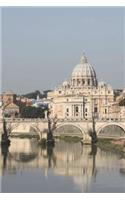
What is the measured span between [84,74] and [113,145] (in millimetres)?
10968

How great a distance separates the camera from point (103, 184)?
7.22 m

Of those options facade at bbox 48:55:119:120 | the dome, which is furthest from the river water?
the dome

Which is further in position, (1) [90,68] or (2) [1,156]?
(1) [90,68]

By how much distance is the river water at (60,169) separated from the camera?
7.11 metres

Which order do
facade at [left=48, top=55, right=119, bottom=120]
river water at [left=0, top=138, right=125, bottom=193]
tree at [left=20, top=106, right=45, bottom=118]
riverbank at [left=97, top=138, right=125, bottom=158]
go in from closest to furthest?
river water at [left=0, top=138, right=125, bottom=193] → riverbank at [left=97, top=138, right=125, bottom=158] → tree at [left=20, top=106, right=45, bottom=118] → facade at [left=48, top=55, right=119, bottom=120]

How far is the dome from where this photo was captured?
A: 72.3ft

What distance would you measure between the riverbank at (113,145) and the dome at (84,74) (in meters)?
9.74

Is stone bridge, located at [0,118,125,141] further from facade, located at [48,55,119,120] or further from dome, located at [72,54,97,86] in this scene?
dome, located at [72,54,97,86]

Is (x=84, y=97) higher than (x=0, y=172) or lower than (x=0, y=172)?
higher

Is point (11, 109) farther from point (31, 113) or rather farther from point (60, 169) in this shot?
point (60, 169)

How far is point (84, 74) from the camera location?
22.1 meters
